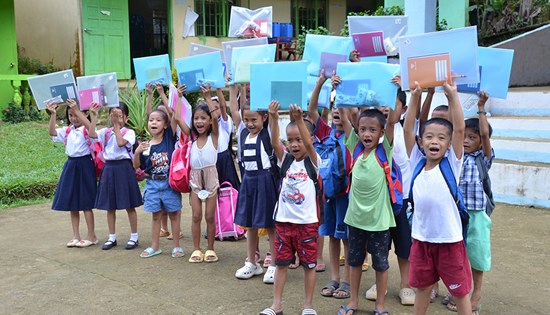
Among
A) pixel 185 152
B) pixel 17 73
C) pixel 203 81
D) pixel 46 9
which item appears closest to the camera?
pixel 203 81

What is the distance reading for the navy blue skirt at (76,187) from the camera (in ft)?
17.4

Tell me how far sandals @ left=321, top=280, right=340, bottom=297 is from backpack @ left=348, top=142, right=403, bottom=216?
79 cm

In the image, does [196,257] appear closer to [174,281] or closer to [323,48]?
[174,281]

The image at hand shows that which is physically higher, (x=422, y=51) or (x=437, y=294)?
(x=422, y=51)

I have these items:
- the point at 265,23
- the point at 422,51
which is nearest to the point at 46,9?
the point at 265,23

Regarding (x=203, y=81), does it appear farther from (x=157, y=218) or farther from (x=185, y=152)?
(x=157, y=218)

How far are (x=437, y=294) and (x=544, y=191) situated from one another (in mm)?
3106

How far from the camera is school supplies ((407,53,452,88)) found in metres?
3.19

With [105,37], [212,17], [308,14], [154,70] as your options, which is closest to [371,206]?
[154,70]

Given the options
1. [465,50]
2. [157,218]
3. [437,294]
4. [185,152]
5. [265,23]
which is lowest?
[437,294]

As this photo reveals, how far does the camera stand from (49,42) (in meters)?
13.2

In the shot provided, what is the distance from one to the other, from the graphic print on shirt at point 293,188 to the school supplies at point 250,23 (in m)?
2.88

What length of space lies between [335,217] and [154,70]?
2.24 meters

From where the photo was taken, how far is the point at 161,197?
5.04 m
